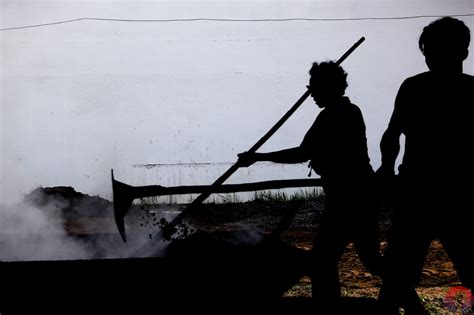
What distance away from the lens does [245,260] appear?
2.86 metres

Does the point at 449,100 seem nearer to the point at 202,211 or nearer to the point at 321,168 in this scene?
the point at 321,168

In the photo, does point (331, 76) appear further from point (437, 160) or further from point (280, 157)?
point (437, 160)

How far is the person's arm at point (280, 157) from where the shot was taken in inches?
140

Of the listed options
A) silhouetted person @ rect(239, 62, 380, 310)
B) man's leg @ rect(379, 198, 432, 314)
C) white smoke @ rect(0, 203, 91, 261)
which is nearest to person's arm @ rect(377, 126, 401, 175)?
silhouetted person @ rect(239, 62, 380, 310)

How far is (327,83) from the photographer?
344 cm

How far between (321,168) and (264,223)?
711cm

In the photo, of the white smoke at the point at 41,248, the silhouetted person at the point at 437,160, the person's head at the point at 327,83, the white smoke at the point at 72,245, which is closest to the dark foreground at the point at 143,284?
the white smoke at the point at 72,245

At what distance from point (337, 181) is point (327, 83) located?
0.79 m

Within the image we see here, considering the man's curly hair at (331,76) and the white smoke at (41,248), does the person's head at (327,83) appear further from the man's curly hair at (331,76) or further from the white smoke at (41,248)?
the white smoke at (41,248)

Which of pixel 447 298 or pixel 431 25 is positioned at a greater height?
pixel 431 25

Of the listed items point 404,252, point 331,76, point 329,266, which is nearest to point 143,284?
point 329,266

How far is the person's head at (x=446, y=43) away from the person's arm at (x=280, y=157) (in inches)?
46.9

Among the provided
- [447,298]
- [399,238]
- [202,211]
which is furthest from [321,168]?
[202,211]

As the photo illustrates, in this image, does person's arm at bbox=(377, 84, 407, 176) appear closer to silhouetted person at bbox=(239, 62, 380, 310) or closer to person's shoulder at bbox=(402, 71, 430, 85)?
person's shoulder at bbox=(402, 71, 430, 85)
